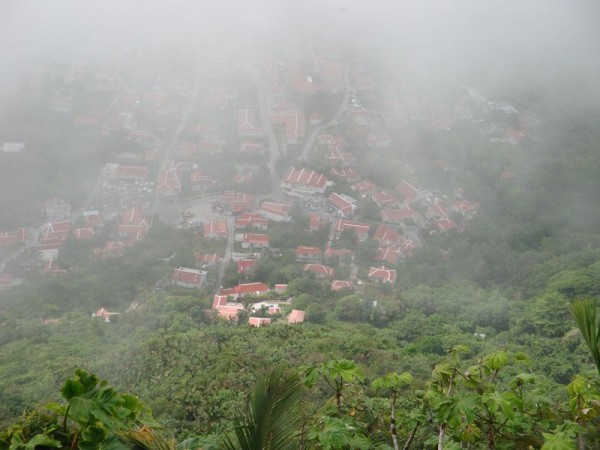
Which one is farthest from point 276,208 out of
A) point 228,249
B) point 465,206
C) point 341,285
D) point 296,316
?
point 296,316

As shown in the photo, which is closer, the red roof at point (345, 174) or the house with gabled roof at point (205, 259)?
the house with gabled roof at point (205, 259)

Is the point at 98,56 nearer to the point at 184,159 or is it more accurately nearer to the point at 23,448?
the point at 184,159

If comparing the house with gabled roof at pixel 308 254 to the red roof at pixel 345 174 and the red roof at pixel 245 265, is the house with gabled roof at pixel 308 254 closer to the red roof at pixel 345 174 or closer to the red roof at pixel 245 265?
the red roof at pixel 245 265

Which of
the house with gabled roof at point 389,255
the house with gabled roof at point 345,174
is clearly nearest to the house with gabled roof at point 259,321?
the house with gabled roof at point 389,255

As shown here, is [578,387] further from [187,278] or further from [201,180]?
[201,180]

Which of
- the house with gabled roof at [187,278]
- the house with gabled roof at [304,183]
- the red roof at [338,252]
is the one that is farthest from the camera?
the house with gabled roof at [304,183]

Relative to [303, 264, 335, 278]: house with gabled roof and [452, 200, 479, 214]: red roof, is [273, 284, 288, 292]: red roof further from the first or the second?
[452, 200, 479, 214]: red roof

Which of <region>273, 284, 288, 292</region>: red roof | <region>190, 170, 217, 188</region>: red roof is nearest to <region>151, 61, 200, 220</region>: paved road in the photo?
<region>190, 170, 217, 188</region>: red roof
